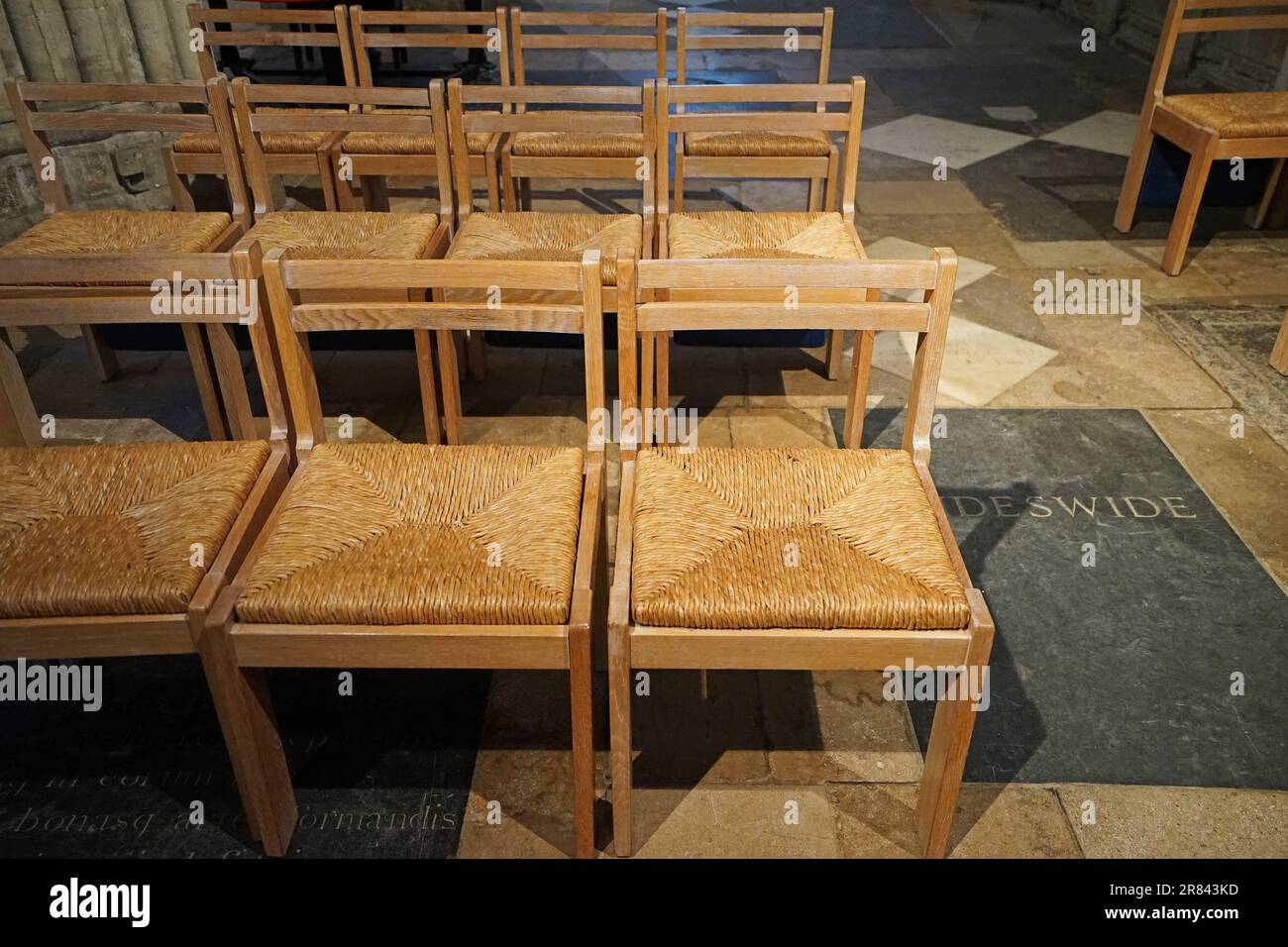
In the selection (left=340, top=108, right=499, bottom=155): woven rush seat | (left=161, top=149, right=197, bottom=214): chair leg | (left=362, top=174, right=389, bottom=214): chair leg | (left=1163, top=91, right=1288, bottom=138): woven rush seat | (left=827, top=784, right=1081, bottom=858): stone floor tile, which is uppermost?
(left=1163, top=91, right=1288, bottom=138): woven rush seat

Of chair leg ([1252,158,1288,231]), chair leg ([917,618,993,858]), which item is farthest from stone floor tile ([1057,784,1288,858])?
chair leg ([1252,158,1288,231])

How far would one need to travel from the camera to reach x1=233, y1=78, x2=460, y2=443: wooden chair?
256 centimetres

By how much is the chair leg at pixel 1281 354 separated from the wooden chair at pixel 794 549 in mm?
1920

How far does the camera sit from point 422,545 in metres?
1.60

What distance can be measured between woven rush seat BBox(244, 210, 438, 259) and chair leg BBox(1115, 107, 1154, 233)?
9.16ft

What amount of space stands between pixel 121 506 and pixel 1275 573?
7.88ft

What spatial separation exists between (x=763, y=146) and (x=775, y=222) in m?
0.69

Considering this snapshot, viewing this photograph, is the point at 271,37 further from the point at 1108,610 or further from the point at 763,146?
the point at 1108,610

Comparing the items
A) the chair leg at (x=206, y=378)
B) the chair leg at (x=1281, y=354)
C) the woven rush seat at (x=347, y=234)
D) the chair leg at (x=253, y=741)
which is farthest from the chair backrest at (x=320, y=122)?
the chair leg at (x=1281, y=354)

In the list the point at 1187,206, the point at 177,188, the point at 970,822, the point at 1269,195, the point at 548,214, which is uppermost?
the point at 548,214

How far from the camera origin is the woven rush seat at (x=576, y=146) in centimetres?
335

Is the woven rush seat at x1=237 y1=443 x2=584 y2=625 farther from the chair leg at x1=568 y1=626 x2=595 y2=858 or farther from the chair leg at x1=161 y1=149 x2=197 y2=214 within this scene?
the chair leg at x1=161 y1=149 x2=197 y2=214

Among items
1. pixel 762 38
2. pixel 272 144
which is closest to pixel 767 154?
pixel 762 38
